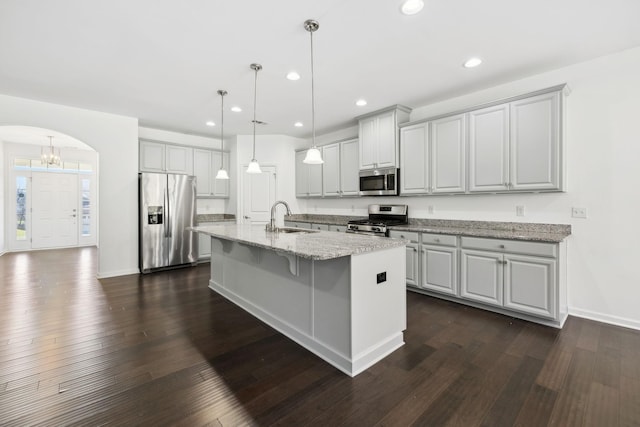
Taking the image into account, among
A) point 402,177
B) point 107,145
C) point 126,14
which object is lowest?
point 402,177

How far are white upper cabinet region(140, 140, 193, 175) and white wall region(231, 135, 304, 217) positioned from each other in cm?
90

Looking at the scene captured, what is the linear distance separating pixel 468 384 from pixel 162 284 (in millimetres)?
4087

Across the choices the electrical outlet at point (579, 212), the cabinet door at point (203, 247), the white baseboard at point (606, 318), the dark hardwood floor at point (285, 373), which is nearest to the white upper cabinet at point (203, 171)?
the cabinet door at point (203, 247)

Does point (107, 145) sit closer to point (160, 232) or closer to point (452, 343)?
point (160, 232)

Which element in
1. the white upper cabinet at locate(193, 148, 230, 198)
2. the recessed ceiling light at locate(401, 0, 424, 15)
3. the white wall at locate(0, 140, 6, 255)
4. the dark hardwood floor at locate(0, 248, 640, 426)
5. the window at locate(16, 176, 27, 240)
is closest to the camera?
the dark hardwood floor at locate(0, 248, 640, 426)

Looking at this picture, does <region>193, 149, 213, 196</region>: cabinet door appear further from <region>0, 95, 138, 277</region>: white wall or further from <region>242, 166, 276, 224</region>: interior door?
<region>0, 95, 138, 277</region>: white wall

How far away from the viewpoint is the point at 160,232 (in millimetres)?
4988

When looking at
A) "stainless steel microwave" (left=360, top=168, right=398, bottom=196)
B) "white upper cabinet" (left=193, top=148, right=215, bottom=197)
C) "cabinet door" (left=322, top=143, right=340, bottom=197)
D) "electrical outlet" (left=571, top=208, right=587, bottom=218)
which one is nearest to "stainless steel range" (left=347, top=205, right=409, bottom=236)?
"stainless steel microwave" (left=360, top=168, right=398, bottom=196)

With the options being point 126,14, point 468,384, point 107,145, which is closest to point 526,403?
point 468,384

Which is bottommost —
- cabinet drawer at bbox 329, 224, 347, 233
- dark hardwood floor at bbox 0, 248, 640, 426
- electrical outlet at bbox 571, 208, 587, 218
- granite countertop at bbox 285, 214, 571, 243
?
dark hardwood floor at bbox 0, 248, 640, 426

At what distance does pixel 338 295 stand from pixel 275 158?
14.4 ft

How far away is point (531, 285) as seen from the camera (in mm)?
2801

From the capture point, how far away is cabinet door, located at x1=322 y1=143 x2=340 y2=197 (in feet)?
17.3

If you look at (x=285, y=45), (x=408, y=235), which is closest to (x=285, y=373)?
(x=408, y=235)
